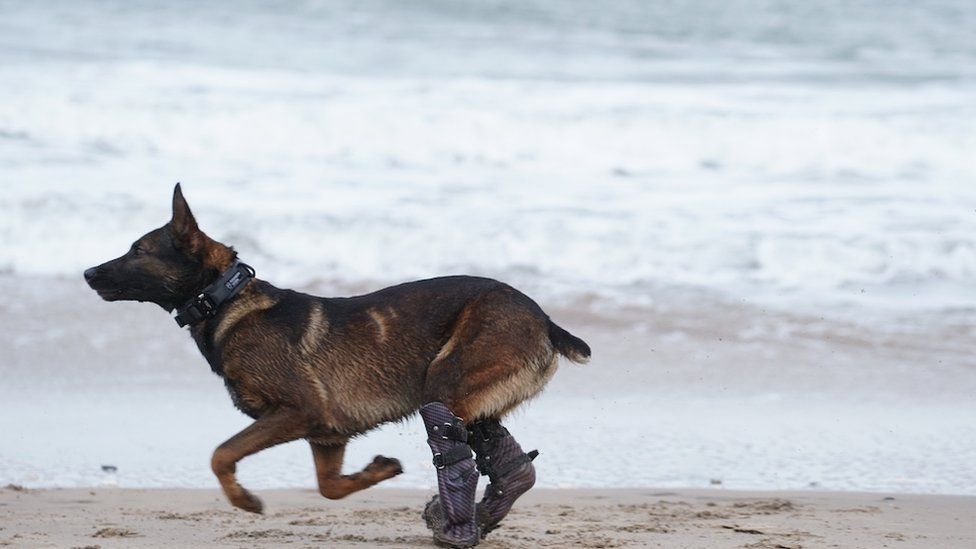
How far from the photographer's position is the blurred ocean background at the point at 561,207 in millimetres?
6777

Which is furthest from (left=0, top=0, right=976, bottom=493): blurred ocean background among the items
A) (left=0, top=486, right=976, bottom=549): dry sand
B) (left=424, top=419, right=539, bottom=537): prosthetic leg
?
(left=424, top=419, right=539, bottom=537): prosthetic leg

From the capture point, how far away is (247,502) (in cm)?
449

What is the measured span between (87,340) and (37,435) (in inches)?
70.0

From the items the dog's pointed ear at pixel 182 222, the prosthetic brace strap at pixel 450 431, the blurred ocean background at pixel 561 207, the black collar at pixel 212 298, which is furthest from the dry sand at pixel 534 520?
the dog's pointed ear at pixel 182 222

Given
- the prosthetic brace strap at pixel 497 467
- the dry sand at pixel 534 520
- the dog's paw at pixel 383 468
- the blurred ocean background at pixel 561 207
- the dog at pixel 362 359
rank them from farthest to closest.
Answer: the blurred ocean background at pixel 561 207, the dry sand at pixel 534 520, the prosthetic brace strap at pixel 497 467, the dog's paw at pixel 383 468, the dog at pixel 362 359

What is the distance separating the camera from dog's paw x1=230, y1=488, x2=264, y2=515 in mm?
4465

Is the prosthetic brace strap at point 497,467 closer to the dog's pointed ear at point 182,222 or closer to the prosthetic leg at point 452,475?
the prosthetic leg at point 452,475

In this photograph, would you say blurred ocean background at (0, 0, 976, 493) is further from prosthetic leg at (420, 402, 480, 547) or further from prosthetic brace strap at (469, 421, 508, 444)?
prosthetic leg at (420, 402, 480, 547)

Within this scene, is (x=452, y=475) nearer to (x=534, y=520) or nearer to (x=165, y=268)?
(x=534, y=520)

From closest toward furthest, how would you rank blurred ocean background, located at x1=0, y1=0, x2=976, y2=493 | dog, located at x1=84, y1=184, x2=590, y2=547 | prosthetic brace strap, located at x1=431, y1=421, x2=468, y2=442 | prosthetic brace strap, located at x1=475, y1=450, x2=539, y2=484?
prosthetic brace strap, located at x1=431, y1=421, x2=468, y2=442, dog, located at x1=84, y1=184, x2=590, y2=547, prosthetic brace strap, located at x1=475, y1=450, x2=539, y2=484, blurred ocean background, located at x1=0, y1=0, x2=976, y2=493

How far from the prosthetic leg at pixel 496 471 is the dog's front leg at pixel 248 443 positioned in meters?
0.59

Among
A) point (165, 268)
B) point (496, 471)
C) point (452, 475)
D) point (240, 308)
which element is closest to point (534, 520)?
point (496, 471)

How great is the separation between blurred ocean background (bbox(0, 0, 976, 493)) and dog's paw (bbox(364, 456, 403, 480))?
1535mm

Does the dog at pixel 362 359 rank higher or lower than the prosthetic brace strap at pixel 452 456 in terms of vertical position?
higher
